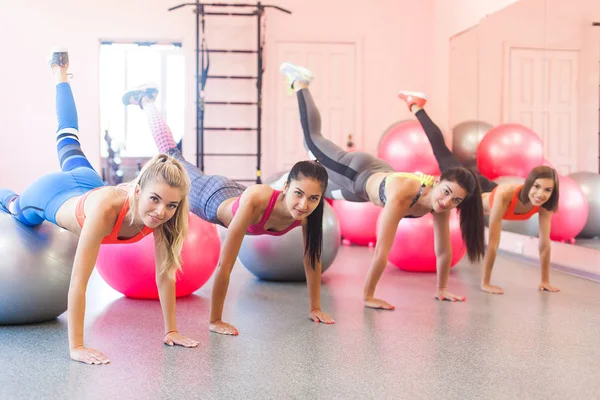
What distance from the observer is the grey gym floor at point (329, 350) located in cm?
217

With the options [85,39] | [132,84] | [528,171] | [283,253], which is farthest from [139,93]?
[132,84]

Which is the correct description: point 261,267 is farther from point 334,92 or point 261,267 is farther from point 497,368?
point 334,92

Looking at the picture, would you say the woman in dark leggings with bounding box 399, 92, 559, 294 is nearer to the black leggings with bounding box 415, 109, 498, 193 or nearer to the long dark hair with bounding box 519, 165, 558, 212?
the long dark hair with bounding box 519, 165, 558, 212

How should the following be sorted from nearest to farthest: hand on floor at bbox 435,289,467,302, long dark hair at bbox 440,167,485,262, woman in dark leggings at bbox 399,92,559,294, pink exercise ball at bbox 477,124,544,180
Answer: long dark hair at bbox 440,167,485,262
hand on floor at bbox 435,289,467,302
woman in dark leggings at bbox 399,92,559,294
pink exercise ball at bbox 477,124,544,180

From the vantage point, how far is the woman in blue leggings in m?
2.37

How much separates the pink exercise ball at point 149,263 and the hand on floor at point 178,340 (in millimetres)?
735

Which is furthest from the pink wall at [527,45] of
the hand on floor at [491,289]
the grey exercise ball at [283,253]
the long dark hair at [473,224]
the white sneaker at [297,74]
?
the grey exercise ball at [283,253]

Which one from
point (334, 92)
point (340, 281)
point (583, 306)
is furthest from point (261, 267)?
point (334, 92)

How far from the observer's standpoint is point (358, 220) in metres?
5.97

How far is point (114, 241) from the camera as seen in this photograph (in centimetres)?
268

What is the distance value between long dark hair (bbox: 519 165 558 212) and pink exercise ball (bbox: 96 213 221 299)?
72.9 inches

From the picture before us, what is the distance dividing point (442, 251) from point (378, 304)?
538mm

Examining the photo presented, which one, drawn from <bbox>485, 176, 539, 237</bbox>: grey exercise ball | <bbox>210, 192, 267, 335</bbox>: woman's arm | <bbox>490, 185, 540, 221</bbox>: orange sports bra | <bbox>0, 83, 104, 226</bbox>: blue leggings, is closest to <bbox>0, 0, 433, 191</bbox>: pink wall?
<bbox>485, 176, 539, 237</bbox>: grey exercise ball

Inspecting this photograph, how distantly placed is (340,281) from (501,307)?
1.09 meters
